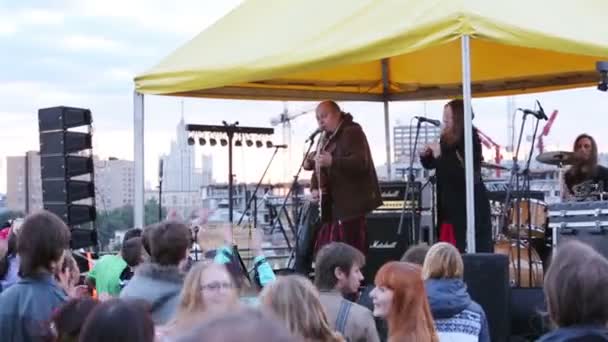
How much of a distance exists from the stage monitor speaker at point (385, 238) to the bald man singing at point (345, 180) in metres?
0.65

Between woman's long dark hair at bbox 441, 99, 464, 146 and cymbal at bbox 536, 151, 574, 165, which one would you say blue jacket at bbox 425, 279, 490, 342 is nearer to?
woman's long dark hair at bbox 441, 99, 464, 146

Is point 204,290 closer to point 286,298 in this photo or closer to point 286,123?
point 286,298

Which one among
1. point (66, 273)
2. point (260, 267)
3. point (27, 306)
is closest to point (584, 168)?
point (260, 267)

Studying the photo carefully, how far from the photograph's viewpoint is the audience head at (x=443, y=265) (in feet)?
15.7

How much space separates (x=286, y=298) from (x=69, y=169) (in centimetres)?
816

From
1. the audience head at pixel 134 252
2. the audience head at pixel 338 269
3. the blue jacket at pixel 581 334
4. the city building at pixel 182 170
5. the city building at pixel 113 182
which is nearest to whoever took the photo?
the blue jacket at pixel 581 334

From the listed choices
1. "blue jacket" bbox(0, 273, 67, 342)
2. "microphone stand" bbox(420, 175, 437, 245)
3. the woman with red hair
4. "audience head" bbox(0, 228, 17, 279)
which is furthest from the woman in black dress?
"blue jacket" bbox(0, 273, 67, 342)

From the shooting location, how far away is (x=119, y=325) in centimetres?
248

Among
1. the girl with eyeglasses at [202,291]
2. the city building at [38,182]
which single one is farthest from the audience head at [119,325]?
the city building at [38,182]

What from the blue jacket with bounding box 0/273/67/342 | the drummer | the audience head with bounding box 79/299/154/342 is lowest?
the blue jacket with bounding box 0/273/67/342

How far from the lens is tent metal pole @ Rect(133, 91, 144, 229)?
788cm

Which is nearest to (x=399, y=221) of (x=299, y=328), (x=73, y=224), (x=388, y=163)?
(x=388, y=163)

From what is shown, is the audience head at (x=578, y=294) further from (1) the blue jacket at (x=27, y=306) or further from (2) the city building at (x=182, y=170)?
(2) the city building at (x=182, y=170)

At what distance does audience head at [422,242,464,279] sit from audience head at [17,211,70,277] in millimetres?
1745
